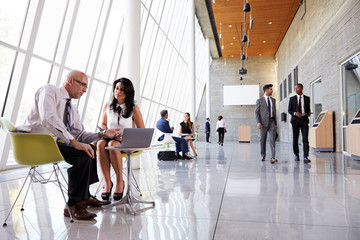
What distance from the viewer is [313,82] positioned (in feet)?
37.7

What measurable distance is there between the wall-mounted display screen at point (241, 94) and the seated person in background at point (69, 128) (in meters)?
20.7

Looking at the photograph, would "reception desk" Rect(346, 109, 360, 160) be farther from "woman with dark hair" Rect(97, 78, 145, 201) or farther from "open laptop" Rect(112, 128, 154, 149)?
"open laptop" Rect(112, 128, 154, 149)

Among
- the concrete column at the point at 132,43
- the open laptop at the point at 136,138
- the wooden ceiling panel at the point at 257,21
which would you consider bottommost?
the open laptop at the point at 136,138

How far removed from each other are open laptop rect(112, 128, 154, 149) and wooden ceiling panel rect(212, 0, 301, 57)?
1203 cm

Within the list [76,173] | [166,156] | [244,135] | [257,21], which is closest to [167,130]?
[166,156]

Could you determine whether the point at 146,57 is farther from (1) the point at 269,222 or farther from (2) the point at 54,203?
(1) the point at 269,222

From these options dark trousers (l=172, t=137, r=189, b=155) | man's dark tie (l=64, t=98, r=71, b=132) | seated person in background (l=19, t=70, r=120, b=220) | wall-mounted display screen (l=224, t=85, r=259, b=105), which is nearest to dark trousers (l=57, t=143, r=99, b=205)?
seated person in background (l=19, t=70, r=120, b=220)

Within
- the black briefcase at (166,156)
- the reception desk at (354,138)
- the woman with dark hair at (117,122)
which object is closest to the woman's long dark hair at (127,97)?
the woman with dark hair at (117,122)

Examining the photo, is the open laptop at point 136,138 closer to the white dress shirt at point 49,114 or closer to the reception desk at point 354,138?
the white dress shirt at point 49,114

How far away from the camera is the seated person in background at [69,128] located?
97.3 inches

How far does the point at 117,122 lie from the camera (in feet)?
11.0

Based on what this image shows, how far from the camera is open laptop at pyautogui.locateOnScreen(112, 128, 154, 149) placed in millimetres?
2689

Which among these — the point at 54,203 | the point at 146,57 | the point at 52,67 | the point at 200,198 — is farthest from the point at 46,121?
the point at 146,57

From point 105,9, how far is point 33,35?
2.95m
